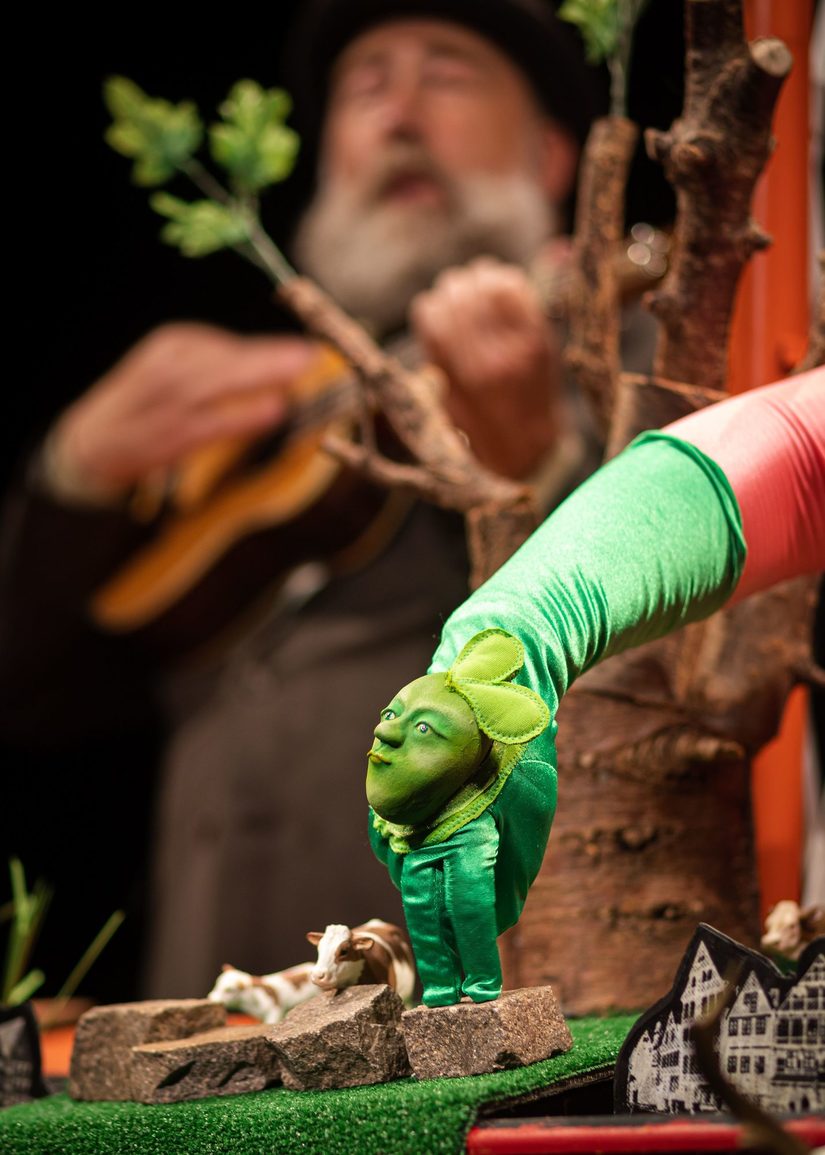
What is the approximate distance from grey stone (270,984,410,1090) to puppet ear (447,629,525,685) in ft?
0.88

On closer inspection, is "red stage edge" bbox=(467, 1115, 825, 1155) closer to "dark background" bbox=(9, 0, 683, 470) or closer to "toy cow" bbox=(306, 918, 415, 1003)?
"toy cow" bbox=(306, 918, 415, 1003)

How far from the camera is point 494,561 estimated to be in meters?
1.48

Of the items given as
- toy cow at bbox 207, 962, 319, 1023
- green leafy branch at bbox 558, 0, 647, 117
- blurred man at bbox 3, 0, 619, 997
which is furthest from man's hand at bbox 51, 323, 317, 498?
toy cow at bbox 207, 962, 319, 1023

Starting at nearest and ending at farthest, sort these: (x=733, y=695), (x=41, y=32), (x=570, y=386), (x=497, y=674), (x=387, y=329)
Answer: (x=497, y=674) → (x=733, y=695) → (x=570, y=386) → (x=387, y=329) → (x=41, y=32)

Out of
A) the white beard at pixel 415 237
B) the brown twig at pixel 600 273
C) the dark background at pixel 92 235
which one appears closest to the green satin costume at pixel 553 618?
the brown twig at pixel 600 273

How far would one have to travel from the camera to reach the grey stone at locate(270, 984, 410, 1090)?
3.19 feet

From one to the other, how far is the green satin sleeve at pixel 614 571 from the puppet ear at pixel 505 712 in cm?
3

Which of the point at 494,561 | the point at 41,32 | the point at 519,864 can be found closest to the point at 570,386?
the point at 494,561

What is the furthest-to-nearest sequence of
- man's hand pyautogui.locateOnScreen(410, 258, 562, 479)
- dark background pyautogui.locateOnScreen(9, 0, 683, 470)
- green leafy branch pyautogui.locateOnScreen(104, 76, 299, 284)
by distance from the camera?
dark background pyautogui.locateOnScreen(9, 0, 683, 470) < man's hand pyautogui.locateOnScreen(410, 258, 562, 479) < green leafy branch pyautogui.locateOnScreen(104, 76, 299, 284)

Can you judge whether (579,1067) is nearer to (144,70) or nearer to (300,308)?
(300,308)

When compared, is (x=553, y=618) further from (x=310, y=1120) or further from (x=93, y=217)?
(x=93, y=217)

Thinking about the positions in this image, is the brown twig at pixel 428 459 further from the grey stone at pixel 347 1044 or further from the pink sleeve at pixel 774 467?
the grey stone at pixel 347 1044

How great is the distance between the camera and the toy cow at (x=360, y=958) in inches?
41.4

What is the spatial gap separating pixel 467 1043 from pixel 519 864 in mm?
126
